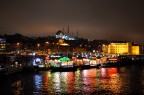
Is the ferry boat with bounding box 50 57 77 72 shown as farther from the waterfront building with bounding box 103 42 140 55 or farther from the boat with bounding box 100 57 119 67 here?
the waterfront building with bounding box 103 42 140 55

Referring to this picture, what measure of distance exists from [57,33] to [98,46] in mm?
29201

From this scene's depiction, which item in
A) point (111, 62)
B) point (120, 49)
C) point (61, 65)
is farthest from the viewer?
point (120, 49)

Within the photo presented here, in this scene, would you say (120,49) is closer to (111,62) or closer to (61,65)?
(111,62)

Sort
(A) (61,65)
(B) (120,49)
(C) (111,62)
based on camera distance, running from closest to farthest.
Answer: (A) (61,65) < (C) (111,62) < (B) (120,49)

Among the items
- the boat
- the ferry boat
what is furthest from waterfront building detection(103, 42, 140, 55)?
the ferry boat

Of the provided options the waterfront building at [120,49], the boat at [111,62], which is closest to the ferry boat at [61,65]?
the boat at [111,62]

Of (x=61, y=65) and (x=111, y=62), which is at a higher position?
(x=111, y=62)

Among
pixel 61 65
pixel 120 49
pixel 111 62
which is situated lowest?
pixel 61 65

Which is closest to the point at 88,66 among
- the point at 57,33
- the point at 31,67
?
the point at 31,67

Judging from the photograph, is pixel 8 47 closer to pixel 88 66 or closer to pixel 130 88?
pixel 88 66

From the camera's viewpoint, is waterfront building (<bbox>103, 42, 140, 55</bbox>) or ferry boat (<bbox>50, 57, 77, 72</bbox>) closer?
ferry boat (<bbox>50, 57, 77, 72</bbox>)

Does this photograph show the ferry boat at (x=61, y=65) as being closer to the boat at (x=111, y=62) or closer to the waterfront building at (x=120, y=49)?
the boat at (x=111, y=62)

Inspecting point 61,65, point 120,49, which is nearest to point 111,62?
point 61,65

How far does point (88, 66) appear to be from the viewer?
62.8 m
